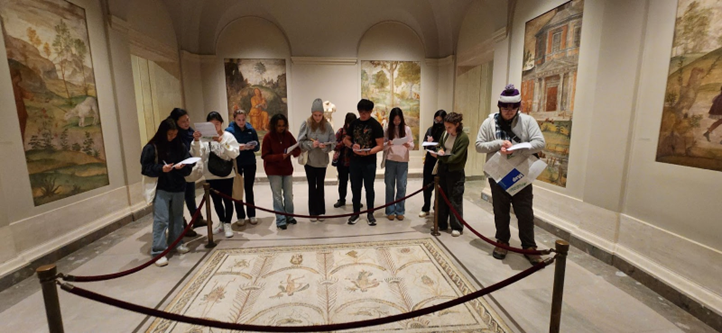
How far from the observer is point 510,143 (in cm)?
343

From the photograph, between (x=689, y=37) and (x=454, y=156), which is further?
(x=454, y=156)

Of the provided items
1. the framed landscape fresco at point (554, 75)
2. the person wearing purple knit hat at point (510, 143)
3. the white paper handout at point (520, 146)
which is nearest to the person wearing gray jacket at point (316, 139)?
the person wearing purple knit hat at point (510, 143)

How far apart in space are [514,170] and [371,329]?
2317 millimetres

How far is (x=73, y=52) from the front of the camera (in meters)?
4.45

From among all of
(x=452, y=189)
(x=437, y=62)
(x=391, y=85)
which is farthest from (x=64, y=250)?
(x=437, y=62)

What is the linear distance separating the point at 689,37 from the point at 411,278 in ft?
11.8

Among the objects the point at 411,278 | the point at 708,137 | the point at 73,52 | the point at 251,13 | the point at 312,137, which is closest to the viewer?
the point at 708,137

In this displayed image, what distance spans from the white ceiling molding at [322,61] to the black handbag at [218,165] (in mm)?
5465

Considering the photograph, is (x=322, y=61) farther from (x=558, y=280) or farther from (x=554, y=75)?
(x=558, y=280)

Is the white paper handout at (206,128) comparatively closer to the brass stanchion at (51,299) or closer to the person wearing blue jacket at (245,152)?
the person wearing blue jacket at (245,152)

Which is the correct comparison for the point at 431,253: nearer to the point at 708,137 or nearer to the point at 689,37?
the point at 708,137

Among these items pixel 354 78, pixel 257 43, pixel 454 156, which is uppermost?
pixel 257 43

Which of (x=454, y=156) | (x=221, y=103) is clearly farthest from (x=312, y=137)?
(x=221, y=103)

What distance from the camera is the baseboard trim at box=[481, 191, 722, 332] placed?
2.65 m
